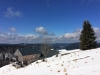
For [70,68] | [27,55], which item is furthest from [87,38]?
[27,55]

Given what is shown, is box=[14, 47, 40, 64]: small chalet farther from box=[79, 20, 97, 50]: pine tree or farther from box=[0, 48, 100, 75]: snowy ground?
box=[0, 48, 100, 75]: snowy ground

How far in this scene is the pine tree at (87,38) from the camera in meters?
32.5

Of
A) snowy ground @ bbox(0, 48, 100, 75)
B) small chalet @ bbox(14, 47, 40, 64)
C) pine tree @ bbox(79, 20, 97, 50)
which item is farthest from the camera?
small chalet @ bbox(14, 47, 40, 64)

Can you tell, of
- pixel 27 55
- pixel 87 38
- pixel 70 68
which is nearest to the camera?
pixel 70 68

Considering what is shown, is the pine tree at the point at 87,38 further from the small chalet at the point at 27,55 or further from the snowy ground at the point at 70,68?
the small chalet at the point at 27,55

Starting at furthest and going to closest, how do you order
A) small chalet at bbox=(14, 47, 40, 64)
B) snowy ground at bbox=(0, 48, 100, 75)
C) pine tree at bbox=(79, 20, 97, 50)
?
small chalet at bbox=(14, 47, 40, 64)
pine tree at bbox=(79, 20, 97, 50)
snowy ground at bbox=(0, 48, 100, 75)

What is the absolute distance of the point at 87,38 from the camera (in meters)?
32.8

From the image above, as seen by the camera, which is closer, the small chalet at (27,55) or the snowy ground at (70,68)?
the snowy ground at (70,68)

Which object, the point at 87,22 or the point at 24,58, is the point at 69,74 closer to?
the point at 87,22

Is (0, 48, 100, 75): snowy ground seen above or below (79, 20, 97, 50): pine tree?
below

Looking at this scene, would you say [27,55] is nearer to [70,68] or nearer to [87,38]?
[87,38]

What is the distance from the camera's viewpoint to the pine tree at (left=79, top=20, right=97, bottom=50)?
32.5m

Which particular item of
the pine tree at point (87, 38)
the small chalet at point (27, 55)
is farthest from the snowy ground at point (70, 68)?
the small chalet at point (27, 55)

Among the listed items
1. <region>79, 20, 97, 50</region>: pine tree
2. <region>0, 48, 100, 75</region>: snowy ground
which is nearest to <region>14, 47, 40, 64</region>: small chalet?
<region>79, 20, 97, 50</region>: pine tree
